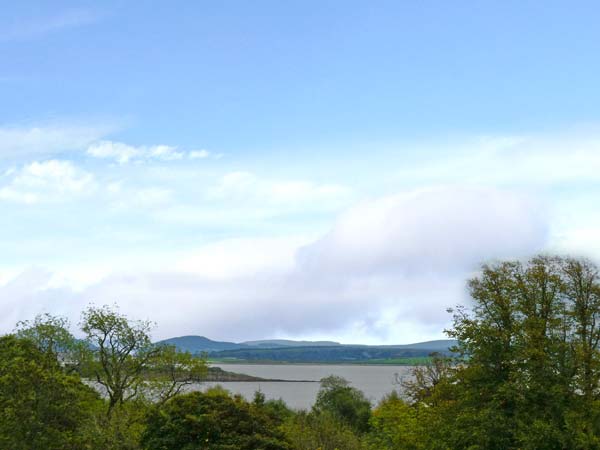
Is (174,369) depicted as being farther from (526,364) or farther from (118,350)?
(526,364)

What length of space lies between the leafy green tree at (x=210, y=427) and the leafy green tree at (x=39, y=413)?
414cm

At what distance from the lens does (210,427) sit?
34312mm

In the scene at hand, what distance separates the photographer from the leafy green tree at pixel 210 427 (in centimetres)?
3403

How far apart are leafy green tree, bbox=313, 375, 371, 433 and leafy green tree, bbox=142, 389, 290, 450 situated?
49888mm

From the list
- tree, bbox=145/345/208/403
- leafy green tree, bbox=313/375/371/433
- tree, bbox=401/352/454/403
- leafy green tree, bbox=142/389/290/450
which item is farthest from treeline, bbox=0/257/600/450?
leafy green tree, bbox=313/375/371/433

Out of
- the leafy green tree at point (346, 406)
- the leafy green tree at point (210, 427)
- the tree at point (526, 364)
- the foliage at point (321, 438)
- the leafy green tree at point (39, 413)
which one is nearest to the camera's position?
the tree at point (526, 364)

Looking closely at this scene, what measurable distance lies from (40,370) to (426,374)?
141 ft

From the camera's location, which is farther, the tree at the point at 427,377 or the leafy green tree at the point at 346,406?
the leafy green tree at the point at 346,406

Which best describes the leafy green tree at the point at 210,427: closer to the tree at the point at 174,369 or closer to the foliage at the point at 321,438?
the foliage at the point at 321,438

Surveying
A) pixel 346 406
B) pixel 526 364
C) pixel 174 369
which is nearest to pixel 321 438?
pixel 174 369

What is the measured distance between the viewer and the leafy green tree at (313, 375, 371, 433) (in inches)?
3457

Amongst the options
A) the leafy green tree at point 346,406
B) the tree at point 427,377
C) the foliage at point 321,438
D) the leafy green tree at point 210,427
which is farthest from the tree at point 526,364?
the leafy green tree at point 346,406

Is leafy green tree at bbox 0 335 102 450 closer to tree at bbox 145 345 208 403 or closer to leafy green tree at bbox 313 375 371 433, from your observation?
tree at bbox 145 345 208 403

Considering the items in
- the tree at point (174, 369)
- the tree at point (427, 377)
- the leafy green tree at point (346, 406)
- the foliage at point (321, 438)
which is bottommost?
the leafy green tree at point (346, 406)
